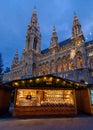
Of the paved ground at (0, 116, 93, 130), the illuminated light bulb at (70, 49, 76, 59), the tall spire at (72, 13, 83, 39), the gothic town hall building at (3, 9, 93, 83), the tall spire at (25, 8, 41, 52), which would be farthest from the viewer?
the tall spire at (25, 8, 41, 52)

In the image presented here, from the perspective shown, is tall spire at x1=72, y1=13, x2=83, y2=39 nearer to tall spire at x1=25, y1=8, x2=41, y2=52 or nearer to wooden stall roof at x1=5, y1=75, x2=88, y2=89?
tall spire at x1=25, y1=8, x2=41, y2=52

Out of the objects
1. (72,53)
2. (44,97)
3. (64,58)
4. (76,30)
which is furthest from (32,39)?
(44,97)

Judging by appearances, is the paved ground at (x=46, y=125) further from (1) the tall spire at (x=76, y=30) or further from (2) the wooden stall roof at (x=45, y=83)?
(1) the tall spire at (x=76, y=30)

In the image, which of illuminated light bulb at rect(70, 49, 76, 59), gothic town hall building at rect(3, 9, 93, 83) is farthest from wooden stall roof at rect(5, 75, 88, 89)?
illuminated light bulb at rect(70, 49, 76, 59)

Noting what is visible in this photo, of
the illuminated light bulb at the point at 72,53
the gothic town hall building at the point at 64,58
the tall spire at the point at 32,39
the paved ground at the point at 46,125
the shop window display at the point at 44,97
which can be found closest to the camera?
the paved ground at the point at 46,125

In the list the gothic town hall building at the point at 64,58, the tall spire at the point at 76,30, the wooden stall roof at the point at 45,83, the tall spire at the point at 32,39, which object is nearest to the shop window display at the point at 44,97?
the wooden stall roof at the point at 45,83

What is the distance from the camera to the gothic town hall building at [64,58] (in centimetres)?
2739

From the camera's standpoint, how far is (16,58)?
56469 millimetres

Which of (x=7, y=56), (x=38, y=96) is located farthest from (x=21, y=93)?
(x=7, y=56)

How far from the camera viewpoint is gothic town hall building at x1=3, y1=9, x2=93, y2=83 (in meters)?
27.4

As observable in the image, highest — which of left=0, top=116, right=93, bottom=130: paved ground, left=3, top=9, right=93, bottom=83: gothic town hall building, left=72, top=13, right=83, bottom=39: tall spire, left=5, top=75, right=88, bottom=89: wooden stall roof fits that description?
left=72, top=13, right=83, bottom=39: tall spire

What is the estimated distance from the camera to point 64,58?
32375mm

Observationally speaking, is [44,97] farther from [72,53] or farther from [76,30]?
[76,30]

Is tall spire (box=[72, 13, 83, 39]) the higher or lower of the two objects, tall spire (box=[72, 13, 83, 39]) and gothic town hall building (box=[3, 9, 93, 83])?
the higher
